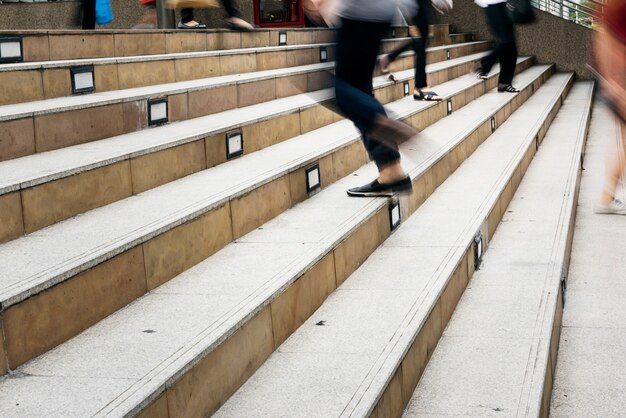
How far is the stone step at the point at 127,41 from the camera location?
5031 mm

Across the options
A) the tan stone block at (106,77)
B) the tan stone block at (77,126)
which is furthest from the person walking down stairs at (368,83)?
the tan stone block at (106,77)

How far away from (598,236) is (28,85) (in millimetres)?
3115

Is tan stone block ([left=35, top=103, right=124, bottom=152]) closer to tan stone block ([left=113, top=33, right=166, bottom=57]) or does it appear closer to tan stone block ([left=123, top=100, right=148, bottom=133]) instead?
tan stone block ([left=123, top=100, right=148, bottom=133])

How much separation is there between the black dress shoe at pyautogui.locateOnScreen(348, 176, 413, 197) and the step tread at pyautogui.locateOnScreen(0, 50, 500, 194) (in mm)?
454

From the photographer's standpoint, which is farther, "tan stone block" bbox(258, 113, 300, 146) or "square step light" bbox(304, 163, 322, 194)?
"tan stone block" bbox(258, 113, 300, 146)

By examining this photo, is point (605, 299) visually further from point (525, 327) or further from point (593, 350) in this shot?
point (525, 327)

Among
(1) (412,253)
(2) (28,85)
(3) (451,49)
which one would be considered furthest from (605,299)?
(3) (451,49)

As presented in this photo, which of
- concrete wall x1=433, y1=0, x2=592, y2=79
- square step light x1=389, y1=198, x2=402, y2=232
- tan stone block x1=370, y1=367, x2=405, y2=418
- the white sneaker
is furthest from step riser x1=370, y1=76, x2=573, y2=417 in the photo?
concrete wall x1=433, y1=0, x2=592, y2=79

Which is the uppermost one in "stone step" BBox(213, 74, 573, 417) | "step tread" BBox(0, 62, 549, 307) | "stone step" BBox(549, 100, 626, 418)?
"step tread" BBox(0, 62, 549, 307)

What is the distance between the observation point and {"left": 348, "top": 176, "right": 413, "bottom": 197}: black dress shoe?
4109mm

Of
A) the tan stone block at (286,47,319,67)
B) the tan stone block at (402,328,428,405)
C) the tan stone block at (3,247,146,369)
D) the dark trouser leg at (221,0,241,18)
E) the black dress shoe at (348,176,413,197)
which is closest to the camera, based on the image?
the tan stone block at (3,247,146,369)

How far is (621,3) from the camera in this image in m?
4.47

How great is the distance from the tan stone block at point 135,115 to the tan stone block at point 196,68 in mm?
1281

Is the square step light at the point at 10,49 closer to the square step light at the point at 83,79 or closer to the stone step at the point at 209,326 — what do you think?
the square step light at the point at 83,79
